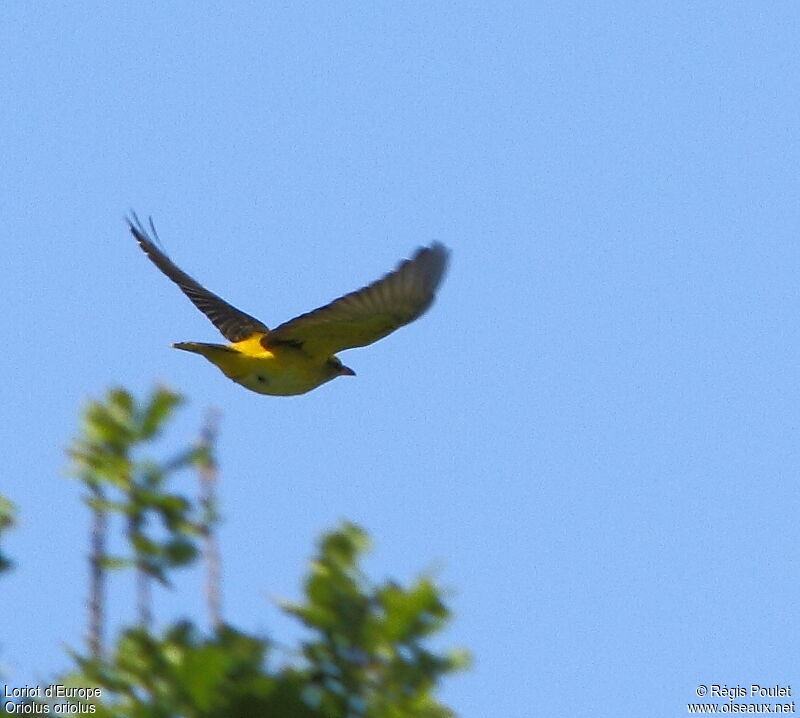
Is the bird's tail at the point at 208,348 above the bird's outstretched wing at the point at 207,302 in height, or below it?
below

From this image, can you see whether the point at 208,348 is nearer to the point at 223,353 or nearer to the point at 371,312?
the point at 223,353

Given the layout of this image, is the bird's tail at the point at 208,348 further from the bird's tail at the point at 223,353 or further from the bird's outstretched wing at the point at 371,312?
the bird's outstretched wing at the point at 371,312

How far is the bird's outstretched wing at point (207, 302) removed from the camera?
1151 cm

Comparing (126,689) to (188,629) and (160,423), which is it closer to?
(188,629)

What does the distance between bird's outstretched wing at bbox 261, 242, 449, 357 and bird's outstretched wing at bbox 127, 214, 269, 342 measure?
3.99ft

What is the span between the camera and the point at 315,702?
3.20 metres

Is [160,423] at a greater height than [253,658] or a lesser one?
greater

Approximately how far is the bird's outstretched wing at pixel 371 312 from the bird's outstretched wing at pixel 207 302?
1.22 m

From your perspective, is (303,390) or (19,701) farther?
(303,390)

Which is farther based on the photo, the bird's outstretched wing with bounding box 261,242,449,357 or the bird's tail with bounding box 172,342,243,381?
the bird's tail with bounding box 172,342,243,381

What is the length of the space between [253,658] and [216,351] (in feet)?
23.4

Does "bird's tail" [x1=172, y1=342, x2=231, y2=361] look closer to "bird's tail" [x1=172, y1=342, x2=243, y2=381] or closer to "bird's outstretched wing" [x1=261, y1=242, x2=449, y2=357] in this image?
"bird's tail" [x1=172, y1=342, x2=243, y2=381]

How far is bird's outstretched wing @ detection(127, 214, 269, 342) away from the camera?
1151cm

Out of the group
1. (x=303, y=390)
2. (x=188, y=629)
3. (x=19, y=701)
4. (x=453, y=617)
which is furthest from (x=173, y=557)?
(x=303, y=390)
